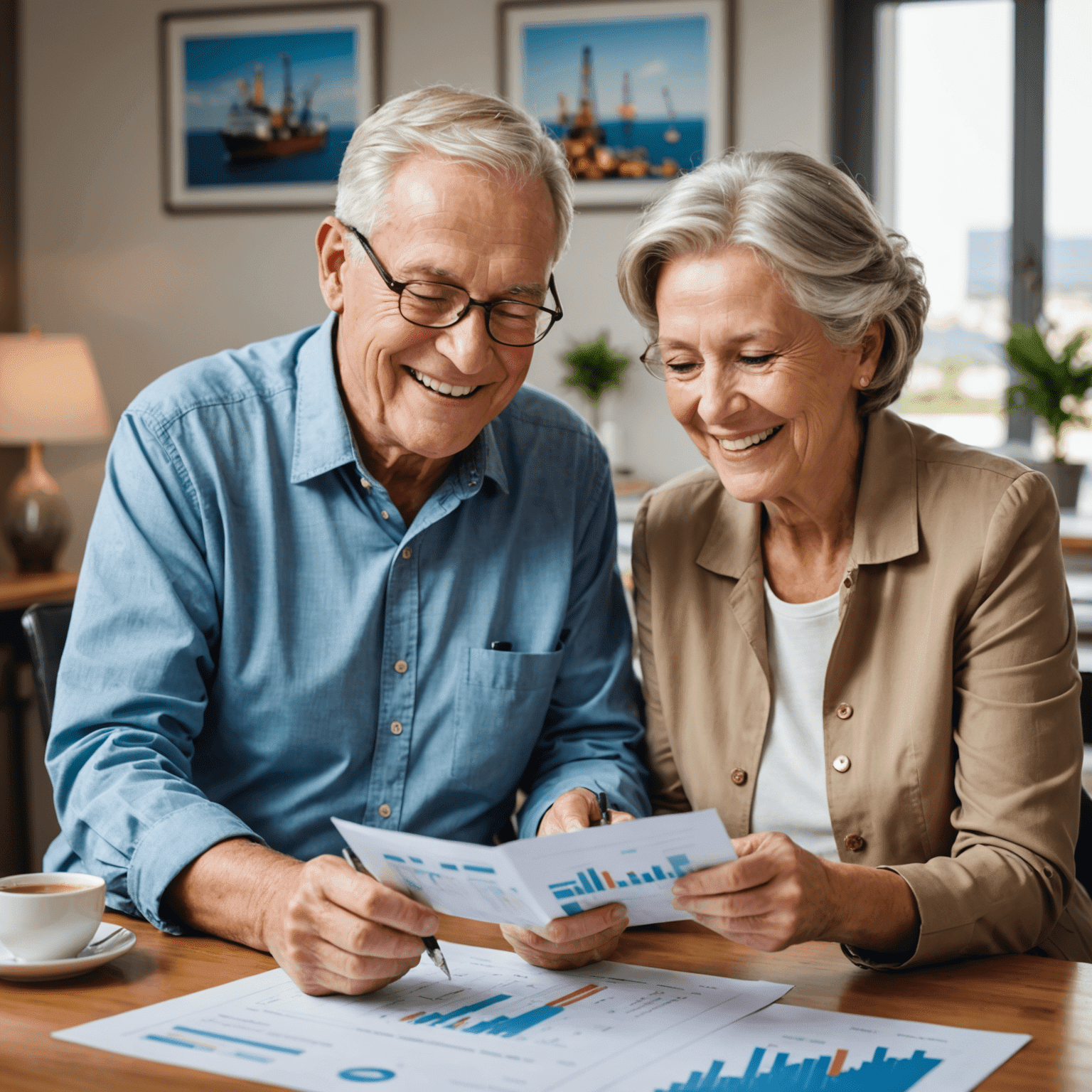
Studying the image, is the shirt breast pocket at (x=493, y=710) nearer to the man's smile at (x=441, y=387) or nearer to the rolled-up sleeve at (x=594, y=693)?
the rolled-up sleeve at (x=594, y=693)

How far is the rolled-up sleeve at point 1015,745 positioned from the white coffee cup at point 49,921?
0.70 metres

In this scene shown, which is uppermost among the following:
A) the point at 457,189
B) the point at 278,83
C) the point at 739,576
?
the point at 278,83

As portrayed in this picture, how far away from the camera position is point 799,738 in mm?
1470

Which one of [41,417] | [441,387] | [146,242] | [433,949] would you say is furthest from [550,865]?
[146,242]

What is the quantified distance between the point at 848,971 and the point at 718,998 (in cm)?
14

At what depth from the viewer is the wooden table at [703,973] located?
858mm

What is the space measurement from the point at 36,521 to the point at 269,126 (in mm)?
1628

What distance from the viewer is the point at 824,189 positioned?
140cm

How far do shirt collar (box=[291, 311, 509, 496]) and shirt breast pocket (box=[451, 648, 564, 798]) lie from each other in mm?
208

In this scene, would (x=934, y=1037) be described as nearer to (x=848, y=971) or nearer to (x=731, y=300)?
(x=848, y=971)

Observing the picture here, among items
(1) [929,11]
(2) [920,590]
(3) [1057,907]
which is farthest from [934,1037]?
(1) [929,11]

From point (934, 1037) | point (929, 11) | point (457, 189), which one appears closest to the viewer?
point (934, 1037)

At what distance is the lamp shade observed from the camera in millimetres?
3982

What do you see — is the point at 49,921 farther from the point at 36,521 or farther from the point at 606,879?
the point at 36,521
